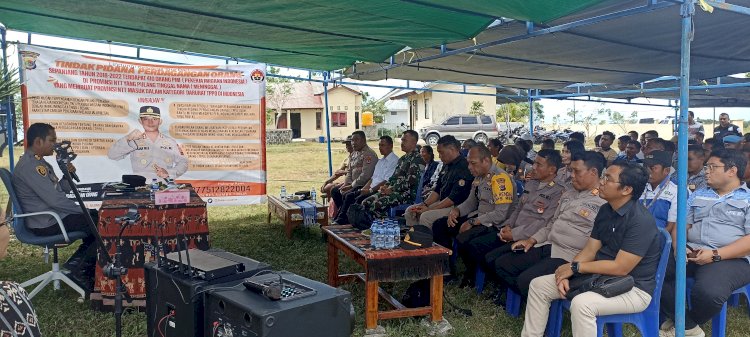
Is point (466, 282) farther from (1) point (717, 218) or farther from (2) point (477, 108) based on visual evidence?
(2) point (477, 108)

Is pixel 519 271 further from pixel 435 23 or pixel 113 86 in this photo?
pixel 113 86

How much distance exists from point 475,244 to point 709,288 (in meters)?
1.71

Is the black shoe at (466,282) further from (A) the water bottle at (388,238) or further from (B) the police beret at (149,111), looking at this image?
(B) the police beret at (149,111)

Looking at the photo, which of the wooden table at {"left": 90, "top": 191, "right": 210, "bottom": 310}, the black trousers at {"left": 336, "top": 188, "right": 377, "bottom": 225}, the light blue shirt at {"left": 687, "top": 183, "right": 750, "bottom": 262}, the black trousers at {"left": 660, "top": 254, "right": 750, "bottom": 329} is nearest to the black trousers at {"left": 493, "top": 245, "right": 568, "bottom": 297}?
the black trousers at {"left": 660, "top": 254, "right": 750, "bottom": 329}

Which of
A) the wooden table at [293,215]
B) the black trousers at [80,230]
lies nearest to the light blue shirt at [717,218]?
the wooden table at [293,215]

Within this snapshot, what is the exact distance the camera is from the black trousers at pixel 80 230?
14.0 ft

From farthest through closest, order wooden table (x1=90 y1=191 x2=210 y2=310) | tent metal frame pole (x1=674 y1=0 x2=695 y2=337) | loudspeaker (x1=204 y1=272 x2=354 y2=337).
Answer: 1. wooden table (x1=90 y1=191 x2=210 y2=310)
2. tent metal frame pole (x1=674 y1=0 x2=695 y2=337)
3. loudspeaker (x1=204 y1=272 x2=354 y2=337)

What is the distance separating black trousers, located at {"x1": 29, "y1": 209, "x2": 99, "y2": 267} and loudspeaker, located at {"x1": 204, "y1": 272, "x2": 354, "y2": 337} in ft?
9.32

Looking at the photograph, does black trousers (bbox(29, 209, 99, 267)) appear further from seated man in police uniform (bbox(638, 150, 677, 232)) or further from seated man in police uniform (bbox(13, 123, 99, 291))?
seated man in police uniform (bbox(638, 150, 677, 232))

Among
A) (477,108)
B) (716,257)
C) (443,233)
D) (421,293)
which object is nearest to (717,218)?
(716,257)

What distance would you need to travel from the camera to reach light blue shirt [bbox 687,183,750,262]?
3.39 meters

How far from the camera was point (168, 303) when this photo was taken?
91.4 inches

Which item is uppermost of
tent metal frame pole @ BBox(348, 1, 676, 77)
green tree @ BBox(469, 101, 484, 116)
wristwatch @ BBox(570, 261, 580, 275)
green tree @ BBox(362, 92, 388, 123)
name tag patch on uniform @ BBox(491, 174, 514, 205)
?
green tree @ BBox(362, 92, 388, 123)

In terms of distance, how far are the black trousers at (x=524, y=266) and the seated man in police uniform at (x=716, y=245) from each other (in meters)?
0.74
